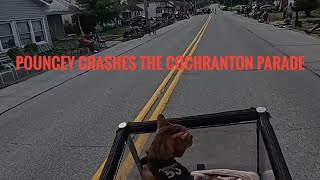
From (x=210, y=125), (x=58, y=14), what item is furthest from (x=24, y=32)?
(x=210, y=125)

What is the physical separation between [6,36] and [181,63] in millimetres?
11503

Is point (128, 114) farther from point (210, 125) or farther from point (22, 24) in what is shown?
point (22, 24)

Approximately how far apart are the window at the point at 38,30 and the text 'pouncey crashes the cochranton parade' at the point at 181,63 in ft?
16.9

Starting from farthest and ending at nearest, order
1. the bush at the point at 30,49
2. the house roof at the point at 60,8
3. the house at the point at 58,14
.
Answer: the house at the point at 58,14, the house roof at the point at 60,8, the bush at the point at 30,49

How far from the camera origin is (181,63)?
12867mm

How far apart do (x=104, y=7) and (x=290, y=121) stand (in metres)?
34.0

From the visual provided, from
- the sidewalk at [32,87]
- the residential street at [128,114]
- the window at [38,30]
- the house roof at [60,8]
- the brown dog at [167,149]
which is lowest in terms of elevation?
the sidewalk at [32,87]

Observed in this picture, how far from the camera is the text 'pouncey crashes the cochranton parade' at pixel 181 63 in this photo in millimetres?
11406

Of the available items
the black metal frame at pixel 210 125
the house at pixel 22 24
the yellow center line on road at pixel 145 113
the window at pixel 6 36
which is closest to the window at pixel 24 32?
the house at pixel 22 24

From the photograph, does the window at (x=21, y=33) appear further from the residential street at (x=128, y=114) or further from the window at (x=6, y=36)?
the residential street at (x=128, y=114)

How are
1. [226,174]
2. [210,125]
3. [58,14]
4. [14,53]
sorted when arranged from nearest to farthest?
[210,125] < [226,174] < [14,53] < [58,14]

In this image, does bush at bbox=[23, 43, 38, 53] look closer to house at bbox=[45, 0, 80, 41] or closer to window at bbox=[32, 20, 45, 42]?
window at bbox=[32, 20, 45, 42]

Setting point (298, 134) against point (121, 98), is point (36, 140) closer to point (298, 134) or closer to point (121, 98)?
point (121, 98)

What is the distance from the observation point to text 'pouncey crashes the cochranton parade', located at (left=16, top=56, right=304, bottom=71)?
11.4m
